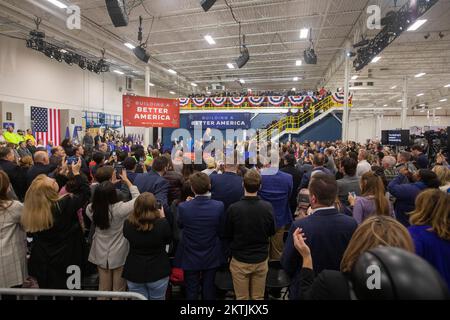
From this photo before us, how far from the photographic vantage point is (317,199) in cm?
189

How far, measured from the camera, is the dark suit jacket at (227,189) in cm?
339

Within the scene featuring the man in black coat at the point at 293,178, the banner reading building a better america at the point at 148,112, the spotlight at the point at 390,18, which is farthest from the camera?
the banner reading building a better america at the point at 148,112

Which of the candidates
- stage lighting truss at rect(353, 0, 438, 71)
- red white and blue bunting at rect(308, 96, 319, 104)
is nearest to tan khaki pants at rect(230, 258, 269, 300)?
stage lighting truss at rect(353, 0, 438, 71)

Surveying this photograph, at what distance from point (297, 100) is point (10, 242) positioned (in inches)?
633

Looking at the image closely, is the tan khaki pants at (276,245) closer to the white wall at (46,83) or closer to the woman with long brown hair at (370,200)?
the woman with long brown hair at (370,200)

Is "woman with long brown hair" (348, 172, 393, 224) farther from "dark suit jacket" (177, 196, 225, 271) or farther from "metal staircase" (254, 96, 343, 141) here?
"metal staircase" (254, 96, 343, 141)

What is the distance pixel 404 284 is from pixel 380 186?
2.23 metres

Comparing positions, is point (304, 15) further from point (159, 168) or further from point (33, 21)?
point (33, 21)

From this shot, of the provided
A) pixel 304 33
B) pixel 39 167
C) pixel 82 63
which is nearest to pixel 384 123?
pixel 304 33

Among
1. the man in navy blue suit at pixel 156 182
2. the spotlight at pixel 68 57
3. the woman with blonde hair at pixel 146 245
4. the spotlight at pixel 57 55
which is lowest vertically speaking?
the woman with blonde hair at pixel 146 245

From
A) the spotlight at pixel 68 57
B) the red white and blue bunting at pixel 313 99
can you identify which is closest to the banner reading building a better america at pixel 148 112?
the spotlight at pixel 68 57

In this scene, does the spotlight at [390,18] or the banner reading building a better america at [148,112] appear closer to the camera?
the spotlight at [390,18]

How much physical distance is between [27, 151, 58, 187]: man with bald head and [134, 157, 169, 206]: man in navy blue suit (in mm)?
1489

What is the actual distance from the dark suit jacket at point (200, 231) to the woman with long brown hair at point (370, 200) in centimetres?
127
